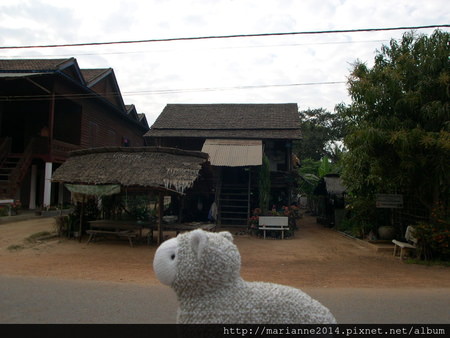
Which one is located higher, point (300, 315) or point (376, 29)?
point (376, 29)

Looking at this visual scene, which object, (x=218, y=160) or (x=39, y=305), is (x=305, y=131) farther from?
(x=39, y=305)

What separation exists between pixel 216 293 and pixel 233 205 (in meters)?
14.5

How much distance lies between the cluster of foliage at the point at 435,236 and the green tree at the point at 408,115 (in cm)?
44

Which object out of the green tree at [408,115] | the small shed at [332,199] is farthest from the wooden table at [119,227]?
the small shed at [332,199]

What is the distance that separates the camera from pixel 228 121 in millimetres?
20562

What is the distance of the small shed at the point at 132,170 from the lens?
10.7 m

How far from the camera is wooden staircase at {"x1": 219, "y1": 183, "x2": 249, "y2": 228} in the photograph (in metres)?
16.5

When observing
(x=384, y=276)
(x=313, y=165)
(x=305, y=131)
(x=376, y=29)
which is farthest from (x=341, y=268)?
(x=305, y=131)

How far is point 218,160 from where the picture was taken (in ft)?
50.0

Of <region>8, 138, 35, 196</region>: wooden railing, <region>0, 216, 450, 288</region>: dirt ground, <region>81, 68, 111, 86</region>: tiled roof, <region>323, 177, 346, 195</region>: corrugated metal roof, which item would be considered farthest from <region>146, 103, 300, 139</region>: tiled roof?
<region>0, 216, 450, 288</region>: dirt ground

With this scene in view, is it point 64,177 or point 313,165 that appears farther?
point 313,165

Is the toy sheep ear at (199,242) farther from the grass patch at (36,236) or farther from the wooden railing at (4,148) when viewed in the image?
the wooden railing at (4,148)

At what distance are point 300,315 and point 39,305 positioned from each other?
4.26 m

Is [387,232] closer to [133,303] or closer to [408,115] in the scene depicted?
[408,115]
